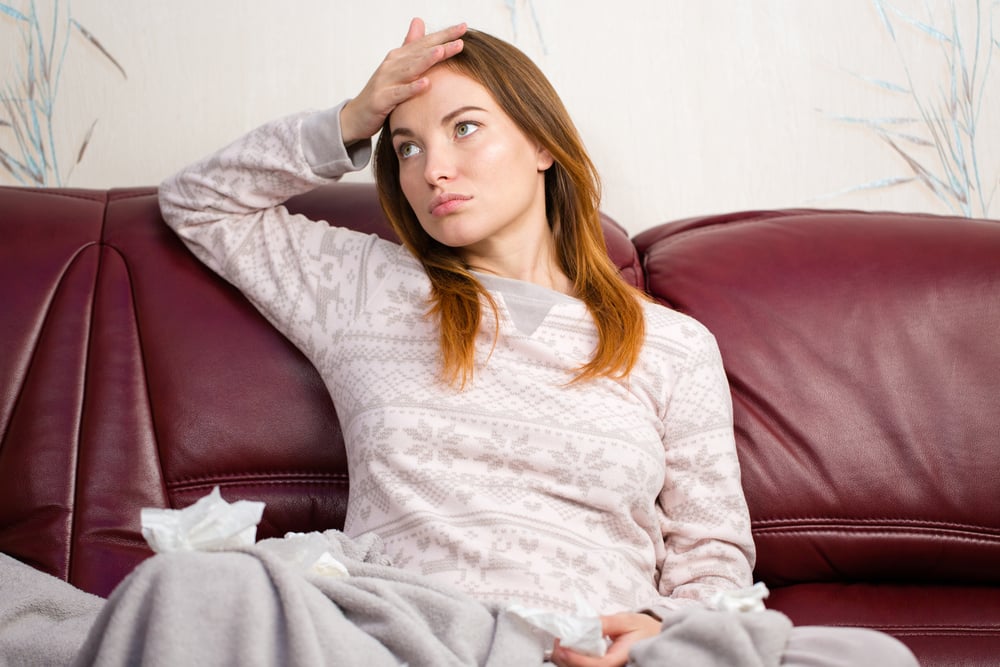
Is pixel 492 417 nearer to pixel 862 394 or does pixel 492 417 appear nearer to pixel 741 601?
pixel 741 601

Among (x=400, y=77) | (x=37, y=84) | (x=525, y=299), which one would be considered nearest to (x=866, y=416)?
(x=525, y=299)

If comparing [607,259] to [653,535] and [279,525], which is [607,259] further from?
[279,525]

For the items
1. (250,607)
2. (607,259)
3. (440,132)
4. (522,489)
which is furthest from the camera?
(607,259)

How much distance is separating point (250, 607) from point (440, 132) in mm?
766

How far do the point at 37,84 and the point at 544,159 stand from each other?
93 cm

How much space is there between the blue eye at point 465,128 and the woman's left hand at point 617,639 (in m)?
0.67

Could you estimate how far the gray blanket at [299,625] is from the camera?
2.67 feet

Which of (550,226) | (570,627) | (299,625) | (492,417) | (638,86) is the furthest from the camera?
(638,86)

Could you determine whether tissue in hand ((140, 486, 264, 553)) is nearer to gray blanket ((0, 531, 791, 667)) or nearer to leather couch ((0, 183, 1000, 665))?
gray blanket ((0, 531, 791, 667))

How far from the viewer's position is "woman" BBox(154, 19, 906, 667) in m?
1.26

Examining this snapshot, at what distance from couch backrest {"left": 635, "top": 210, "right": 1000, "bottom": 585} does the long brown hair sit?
0.16 meters

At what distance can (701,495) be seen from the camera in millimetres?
1358

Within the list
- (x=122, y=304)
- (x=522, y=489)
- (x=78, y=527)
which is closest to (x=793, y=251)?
(x=522, y=489)

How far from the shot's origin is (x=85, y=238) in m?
1.48
